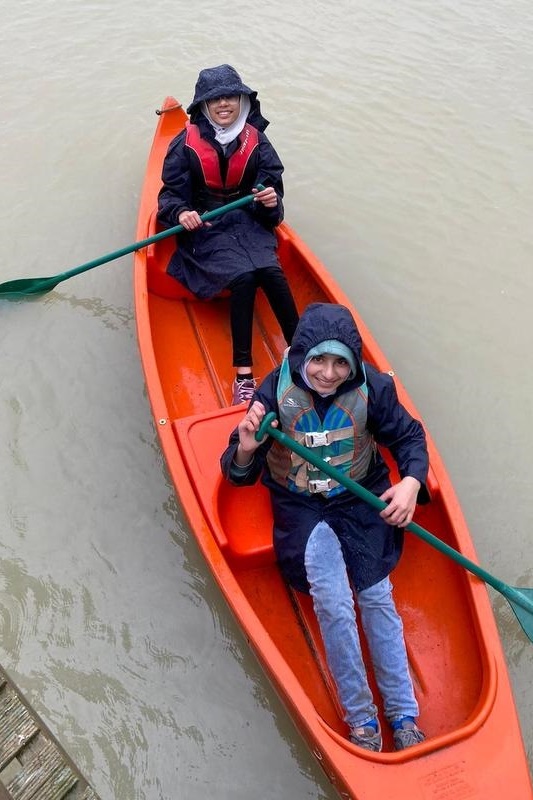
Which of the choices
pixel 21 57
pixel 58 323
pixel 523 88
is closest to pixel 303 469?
pixel 58 323

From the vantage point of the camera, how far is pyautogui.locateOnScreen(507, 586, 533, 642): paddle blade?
2791 mm

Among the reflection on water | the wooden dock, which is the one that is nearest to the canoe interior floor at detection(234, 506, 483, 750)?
the reflection on water

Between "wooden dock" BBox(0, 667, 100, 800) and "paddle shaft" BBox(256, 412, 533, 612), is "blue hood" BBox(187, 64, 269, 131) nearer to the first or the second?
"paddle shaft" BBox(256, 412, 533, 612)

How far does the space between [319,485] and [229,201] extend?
198 cm

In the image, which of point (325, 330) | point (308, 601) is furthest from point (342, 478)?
point (308, 601)

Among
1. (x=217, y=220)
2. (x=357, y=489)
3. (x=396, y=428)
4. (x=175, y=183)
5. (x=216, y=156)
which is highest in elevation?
(x=216, y=156)

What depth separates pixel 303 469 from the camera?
2.86 m

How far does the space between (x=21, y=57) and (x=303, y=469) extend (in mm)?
5853

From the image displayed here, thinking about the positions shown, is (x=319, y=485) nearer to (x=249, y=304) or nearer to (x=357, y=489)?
(x=357, y=489)

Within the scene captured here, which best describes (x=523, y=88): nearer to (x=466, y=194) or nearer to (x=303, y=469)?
(x=466, y=194)

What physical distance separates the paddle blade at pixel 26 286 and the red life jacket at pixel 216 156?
3.95ft

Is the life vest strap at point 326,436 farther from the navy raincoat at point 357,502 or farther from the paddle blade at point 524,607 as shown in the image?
the paddle blade at point 524,607

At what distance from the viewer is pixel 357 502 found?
2887mm

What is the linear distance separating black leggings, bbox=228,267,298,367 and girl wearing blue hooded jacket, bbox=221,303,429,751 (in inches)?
38.1
